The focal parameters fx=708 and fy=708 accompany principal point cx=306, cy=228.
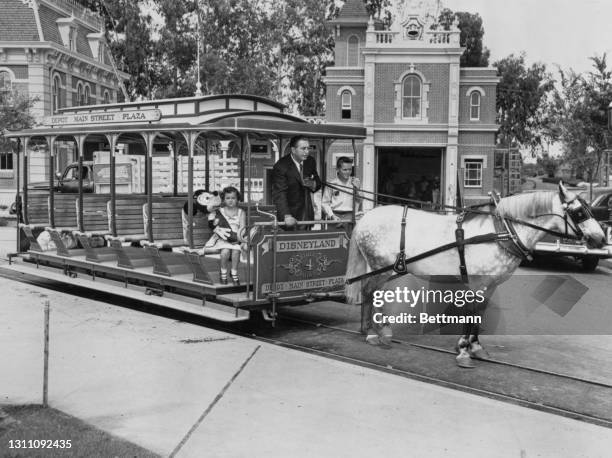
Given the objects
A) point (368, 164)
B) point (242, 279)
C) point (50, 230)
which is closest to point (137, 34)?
point (368, 164)

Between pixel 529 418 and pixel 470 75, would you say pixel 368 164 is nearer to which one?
pixel 470 75

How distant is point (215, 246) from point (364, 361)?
2489 mm

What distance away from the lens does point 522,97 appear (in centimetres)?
5669

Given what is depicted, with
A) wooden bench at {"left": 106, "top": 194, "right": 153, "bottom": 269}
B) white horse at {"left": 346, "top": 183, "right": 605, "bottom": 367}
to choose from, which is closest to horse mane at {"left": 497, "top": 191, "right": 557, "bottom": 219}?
white horse at {"left": 346, "top": 183, "right": 605, "bottom": 367}

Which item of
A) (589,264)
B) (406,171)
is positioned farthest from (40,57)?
(589,264)

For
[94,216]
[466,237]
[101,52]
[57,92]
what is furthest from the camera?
[101,52]

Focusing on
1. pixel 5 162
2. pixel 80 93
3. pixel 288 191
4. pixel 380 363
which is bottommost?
pixel 380 363

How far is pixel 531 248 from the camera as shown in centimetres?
727

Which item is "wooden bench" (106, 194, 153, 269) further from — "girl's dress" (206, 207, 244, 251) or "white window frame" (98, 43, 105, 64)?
"white window frame" (98, 43, 105, 64)

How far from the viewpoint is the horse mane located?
23.8 feet

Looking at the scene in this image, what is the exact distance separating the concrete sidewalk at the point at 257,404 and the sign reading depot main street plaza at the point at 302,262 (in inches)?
31.8

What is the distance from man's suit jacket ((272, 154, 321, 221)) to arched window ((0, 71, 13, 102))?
77.5 ft

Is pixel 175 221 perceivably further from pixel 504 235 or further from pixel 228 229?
pixel 504 235

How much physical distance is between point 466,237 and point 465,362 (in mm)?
1300
